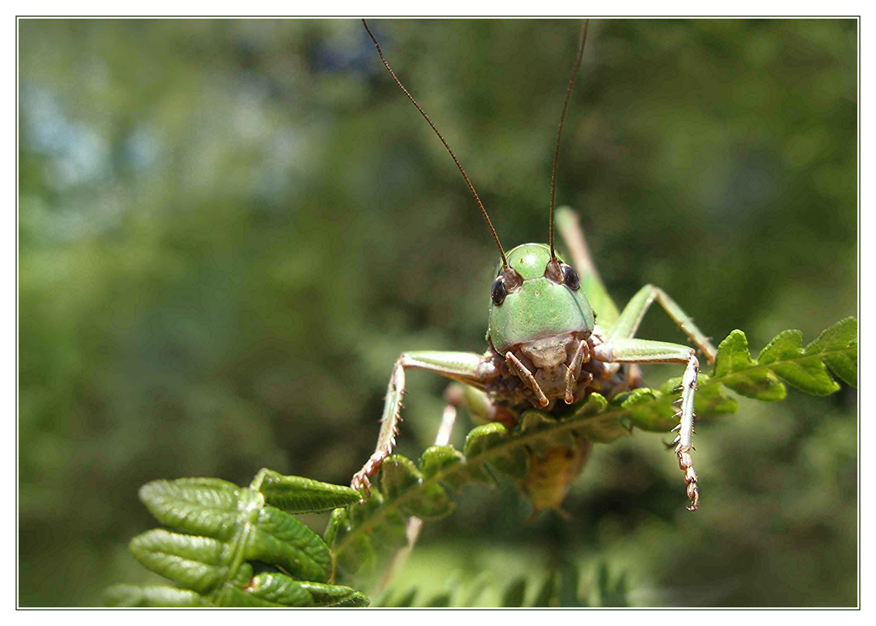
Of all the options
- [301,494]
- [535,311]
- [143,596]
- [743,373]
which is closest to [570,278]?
[535,311]

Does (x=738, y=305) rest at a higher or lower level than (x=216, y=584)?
higher

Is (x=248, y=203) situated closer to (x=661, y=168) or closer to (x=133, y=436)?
(x=133, y=436)

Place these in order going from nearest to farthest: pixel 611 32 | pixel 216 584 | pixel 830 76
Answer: pixel 216 584 < pixel 830 76 < pixel 611 32

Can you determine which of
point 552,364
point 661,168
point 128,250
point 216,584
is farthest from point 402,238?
point 216,584

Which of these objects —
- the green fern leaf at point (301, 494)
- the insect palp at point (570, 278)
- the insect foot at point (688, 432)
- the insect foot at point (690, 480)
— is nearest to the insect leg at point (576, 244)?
the insect palp at point (570, 278)

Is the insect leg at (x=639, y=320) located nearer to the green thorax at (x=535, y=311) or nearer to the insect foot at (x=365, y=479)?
the green thorax at (x=535, y=311)

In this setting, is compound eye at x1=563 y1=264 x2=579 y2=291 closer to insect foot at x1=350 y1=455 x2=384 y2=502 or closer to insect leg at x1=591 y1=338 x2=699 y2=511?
insect leg at x1=591 y1=338 x2=699 y2=511

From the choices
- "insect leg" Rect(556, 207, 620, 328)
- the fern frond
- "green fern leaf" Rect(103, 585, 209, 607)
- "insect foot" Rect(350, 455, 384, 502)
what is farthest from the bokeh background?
"green fern leaf" Rect(103, 585, 209, 607)
